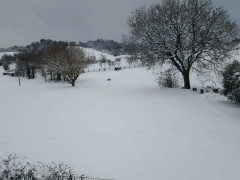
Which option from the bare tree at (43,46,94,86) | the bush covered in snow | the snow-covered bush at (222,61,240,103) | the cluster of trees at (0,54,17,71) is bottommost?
the bush covered in snow

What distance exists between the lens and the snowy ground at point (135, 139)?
9.02 metres

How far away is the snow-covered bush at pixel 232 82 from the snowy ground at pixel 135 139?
78 cm

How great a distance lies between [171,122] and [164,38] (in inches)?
A: 569

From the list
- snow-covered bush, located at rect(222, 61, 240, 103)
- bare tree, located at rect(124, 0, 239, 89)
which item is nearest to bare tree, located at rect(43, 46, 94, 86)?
bare tree, located at rect(124, 0, 239, 89)

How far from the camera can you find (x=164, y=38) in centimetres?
2666

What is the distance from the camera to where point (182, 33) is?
2616 cm

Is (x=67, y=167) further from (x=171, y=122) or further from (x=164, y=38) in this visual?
(x=164, y=38)

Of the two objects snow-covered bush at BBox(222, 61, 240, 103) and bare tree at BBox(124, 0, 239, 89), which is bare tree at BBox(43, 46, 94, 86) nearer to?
bare tree at BBox(124, 0, 239, 89)

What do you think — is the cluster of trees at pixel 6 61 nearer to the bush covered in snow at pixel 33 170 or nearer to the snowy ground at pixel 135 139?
the snowy ground at pixel 135 139

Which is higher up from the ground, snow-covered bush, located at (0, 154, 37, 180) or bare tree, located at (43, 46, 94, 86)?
bare tree, located at (43, 46, 94, 86)

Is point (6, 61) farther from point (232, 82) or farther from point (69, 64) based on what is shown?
point (232, 82)

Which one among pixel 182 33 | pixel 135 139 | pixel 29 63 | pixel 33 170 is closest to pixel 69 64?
pixel 182 33

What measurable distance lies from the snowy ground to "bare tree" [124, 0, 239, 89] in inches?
312

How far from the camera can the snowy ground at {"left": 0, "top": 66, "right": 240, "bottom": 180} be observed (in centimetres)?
902
